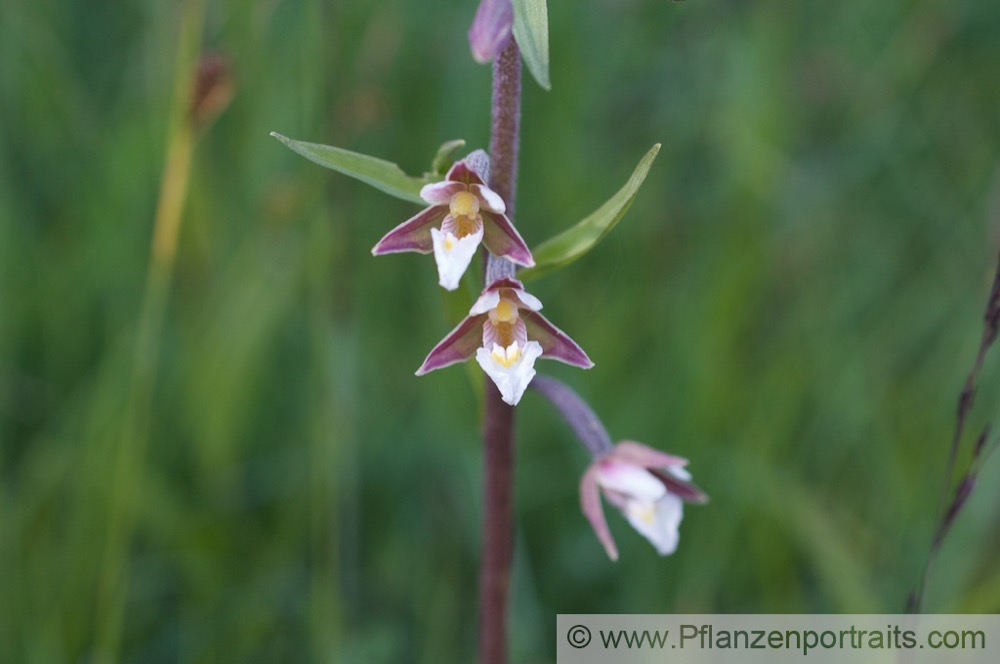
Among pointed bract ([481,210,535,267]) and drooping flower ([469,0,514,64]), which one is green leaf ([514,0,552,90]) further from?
pointed bract ([481,210,535,267])

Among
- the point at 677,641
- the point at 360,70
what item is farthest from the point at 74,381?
the point at 677,641

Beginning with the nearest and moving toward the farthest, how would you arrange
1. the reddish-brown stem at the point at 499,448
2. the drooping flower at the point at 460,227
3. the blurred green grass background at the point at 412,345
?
1. the drooping flower at the point at 460,227
2. the reddish-brown stem at the point at 499,448
3. the blurred green grass background at the point at 412,345

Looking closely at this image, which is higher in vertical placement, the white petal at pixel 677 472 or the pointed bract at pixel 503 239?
the pointed bract at pixel 503 239

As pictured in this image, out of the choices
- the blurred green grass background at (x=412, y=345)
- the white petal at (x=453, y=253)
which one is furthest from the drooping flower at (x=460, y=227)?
the blurred green grass background at (x=412, y=345)

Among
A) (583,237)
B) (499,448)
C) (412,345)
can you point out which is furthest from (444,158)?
(412,345)

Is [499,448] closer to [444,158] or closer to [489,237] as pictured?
[489,237]

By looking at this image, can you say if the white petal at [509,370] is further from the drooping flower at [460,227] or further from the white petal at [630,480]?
the white petal at [630,480]
